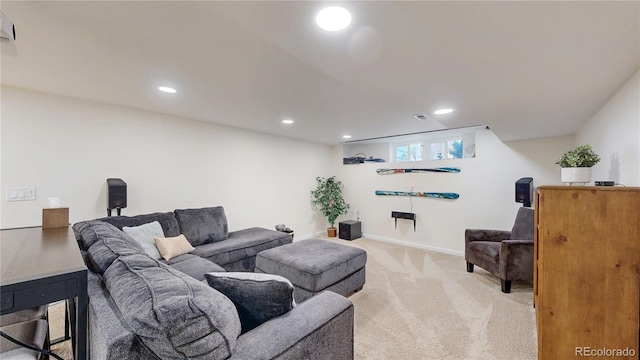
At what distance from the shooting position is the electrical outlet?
2.41m

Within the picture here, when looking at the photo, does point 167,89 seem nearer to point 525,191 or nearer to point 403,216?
point 403,216

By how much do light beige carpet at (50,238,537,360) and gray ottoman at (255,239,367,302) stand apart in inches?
9.8

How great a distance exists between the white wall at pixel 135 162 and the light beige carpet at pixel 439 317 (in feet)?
4.09

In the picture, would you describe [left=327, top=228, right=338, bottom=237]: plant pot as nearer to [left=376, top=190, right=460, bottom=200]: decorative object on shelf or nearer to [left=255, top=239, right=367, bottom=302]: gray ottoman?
[left=376, top=190, right=460, bottom=200]: decorative object on shelf

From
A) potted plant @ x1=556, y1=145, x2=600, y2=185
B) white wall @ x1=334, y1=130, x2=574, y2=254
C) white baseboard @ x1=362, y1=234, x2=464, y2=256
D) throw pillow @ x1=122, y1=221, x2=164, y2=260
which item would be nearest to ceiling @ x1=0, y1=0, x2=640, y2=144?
potted plant @ x1=556, y1=145, x2=600, y2=185

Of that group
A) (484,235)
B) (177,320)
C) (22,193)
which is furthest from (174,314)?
(484,235)

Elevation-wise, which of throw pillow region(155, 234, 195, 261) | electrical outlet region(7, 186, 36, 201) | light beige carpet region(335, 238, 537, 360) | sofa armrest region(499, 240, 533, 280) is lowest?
light beige carpet region(335, 238, 537, 360)

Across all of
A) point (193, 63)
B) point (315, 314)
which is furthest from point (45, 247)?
point (315, 314)

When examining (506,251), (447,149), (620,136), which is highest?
(447,149)

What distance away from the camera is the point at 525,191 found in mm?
3496

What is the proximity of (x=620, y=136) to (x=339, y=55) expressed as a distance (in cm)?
237

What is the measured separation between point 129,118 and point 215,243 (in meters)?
1.88

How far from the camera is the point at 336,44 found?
143cm

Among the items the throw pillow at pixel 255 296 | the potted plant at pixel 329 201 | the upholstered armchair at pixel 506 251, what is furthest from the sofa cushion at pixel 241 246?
the upholstered armchair at pixel 506 251
